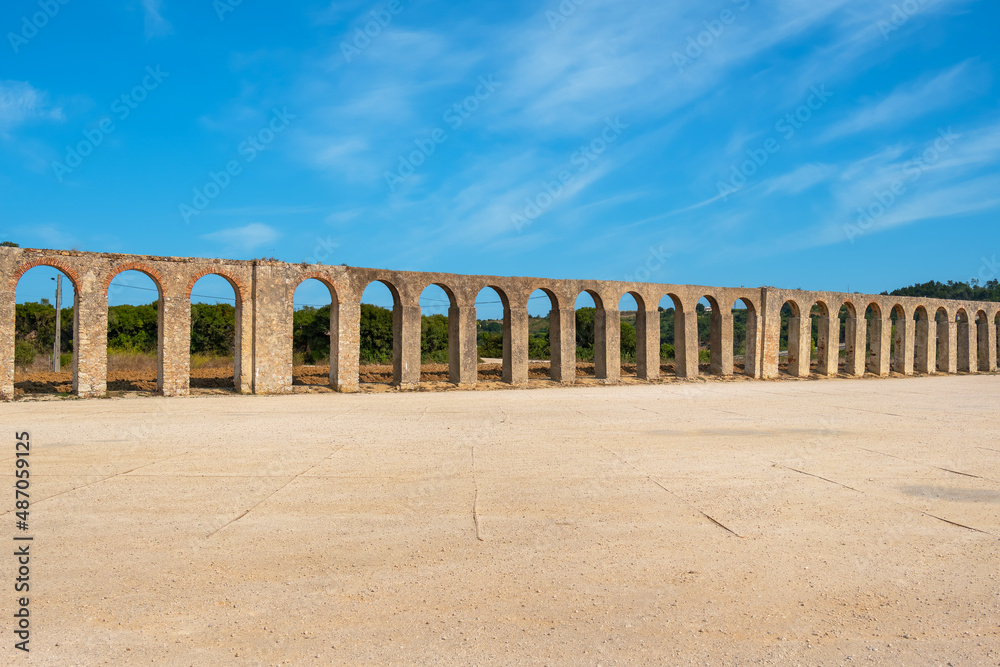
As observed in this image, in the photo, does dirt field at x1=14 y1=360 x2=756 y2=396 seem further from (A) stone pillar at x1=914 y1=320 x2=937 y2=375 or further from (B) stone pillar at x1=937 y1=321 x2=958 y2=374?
(B) stone pillar at x1=937 y1=321 x2=958 y2=374

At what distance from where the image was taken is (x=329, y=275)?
55.4 ft

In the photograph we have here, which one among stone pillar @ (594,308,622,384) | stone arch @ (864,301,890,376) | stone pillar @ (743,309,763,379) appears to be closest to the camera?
stone pillar @ (594,308,622,384)

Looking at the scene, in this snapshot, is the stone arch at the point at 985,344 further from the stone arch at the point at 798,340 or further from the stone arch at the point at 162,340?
the stone arch at the point at 162,340

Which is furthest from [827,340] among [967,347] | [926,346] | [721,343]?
[967,347]

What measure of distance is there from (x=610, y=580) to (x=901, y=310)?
30000mm

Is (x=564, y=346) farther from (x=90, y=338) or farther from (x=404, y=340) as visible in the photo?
(x=90, y=338)

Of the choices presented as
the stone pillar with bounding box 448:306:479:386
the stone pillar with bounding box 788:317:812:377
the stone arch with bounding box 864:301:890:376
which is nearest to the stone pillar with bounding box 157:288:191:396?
the stone pillar with bounding box 448:306:479:386

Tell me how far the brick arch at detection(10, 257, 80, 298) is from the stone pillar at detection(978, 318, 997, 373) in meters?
38.1

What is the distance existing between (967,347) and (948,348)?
1.68m

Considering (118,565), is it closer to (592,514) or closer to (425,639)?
(425,639)

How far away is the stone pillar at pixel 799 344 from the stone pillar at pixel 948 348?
10.2 m

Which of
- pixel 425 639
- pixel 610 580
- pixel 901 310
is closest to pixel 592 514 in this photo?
pixel 610 580

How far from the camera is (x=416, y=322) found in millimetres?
18266

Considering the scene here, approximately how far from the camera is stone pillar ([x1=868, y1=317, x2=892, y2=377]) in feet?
89.7
